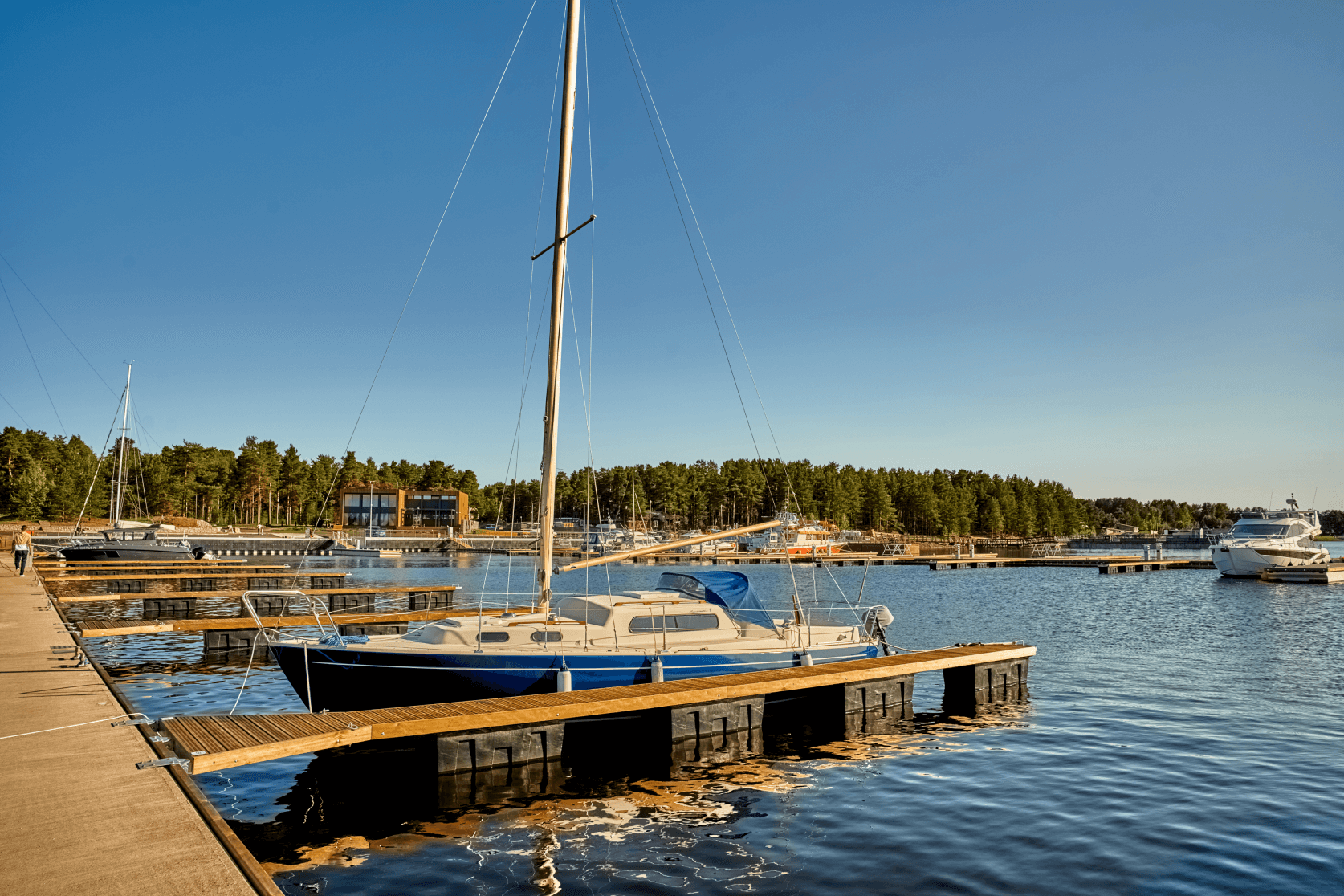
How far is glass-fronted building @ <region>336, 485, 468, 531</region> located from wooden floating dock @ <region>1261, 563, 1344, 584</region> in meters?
120

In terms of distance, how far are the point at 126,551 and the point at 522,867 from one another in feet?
202

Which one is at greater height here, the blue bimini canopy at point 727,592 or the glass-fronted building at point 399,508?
the glass-fronted building at point 399,508

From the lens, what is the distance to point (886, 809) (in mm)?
13008

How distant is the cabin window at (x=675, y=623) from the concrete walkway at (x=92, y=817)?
353 inches

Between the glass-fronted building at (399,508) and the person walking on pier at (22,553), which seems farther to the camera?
the glass-fronted building at (399,508)

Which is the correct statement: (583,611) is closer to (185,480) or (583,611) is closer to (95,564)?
(95,564)

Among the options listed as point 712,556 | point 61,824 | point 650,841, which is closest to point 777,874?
point 650,841

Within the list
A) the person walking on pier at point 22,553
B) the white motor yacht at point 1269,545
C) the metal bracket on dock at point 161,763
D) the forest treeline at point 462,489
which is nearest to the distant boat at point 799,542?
the forest treeline at point 462,489

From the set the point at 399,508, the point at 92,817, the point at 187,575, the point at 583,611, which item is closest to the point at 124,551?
the point at 187,575

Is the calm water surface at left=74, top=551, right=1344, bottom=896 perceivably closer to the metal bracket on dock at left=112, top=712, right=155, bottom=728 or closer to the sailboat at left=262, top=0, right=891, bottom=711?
the sailboat at left=262, top=0, right=891, bottom=711

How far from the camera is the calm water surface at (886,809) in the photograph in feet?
33.8

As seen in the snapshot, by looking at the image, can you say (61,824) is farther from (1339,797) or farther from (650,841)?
(1339,797)

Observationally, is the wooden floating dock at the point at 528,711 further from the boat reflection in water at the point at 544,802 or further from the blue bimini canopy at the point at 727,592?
the blue bimini canopy at the point at 727,592

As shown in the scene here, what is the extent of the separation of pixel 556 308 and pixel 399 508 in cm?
14709
